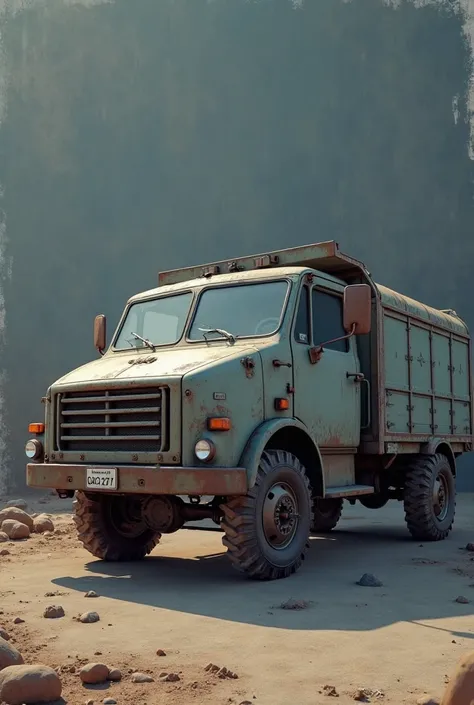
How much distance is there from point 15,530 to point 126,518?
2.35 m

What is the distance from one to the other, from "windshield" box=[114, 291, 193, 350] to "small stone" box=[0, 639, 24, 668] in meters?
3.84

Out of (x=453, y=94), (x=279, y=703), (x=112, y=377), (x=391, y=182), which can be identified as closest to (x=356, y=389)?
(x=112, y=377)

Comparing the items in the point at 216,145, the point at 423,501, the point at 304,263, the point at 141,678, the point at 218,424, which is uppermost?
the point at 216,145

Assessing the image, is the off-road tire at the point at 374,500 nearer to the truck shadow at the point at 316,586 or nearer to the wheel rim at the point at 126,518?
the truck shadow at the point at 316,586

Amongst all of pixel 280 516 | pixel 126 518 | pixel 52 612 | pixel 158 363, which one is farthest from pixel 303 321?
pixel 52 612

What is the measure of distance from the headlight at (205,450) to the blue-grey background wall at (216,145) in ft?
45.0

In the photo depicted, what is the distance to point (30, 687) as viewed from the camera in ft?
11.3

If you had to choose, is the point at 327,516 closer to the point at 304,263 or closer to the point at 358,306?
the point at 304,263

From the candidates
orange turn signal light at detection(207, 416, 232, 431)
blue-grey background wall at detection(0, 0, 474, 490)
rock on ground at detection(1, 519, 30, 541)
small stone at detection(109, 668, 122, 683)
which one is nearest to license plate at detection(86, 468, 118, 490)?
orange turn signal light at detection(207, 416, 232, 431)

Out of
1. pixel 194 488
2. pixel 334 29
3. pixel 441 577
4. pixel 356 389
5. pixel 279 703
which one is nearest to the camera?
pixel 279 703

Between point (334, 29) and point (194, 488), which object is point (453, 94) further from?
point (194, 488)

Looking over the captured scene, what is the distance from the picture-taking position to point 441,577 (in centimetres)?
669

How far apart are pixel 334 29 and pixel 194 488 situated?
697 inches

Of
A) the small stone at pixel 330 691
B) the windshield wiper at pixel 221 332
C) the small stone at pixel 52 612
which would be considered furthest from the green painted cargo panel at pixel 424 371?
the small stone at pixel 330 691
